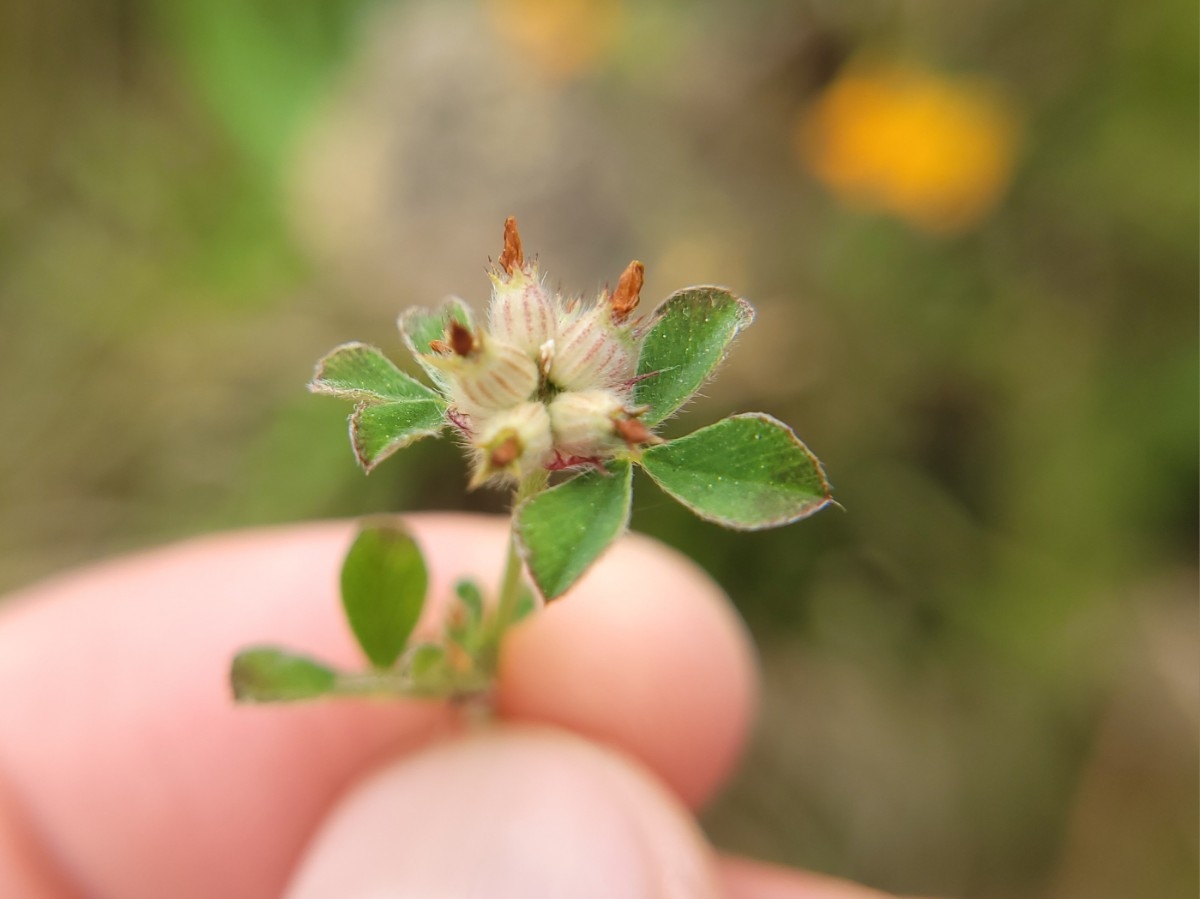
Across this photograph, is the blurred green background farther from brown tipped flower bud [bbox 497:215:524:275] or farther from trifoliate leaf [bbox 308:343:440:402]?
brown tipped flower bud [bbox 497:215:524:275]

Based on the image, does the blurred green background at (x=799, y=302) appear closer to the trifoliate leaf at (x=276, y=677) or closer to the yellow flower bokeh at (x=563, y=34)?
the yellow flower bokeh at (x=563, y=34)

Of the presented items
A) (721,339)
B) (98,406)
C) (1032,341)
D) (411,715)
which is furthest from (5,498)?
(1032,341)

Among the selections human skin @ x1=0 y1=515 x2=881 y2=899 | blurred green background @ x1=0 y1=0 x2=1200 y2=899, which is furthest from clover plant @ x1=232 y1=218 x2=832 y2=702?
blurred green background @ x1=0 y1=0 x2=1200 y2=899

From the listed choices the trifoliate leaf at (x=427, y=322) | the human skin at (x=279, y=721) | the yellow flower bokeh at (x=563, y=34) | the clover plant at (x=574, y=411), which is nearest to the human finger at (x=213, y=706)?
the human skin at (x=279, y=721)

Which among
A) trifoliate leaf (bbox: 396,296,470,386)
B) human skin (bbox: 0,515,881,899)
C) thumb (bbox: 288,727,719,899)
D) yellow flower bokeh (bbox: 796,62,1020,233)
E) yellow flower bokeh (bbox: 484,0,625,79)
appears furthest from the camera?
yellow flower bokeh (bbox: 484,0,625,79)

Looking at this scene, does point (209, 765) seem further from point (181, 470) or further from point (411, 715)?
point (181, 470)

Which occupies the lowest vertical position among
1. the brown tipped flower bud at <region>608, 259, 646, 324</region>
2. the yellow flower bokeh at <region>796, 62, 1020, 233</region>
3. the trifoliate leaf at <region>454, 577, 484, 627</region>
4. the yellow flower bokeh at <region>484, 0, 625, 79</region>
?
the trifoliate leaf at <region>454, 577, 484, 627</region>

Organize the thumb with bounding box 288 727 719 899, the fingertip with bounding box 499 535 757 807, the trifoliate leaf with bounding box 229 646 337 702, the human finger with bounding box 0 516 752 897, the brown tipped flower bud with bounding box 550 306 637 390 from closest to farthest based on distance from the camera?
the brown tipped flower bud with bounding box 550 306 637 390 < the trifoliate leaf with bounding box 229 646 337 702 < the thumb with bounding box 288 727 719 899 < the human finger with bounding box 0 516 752 897 < the fingertip with bounding box 499 535 757 807
